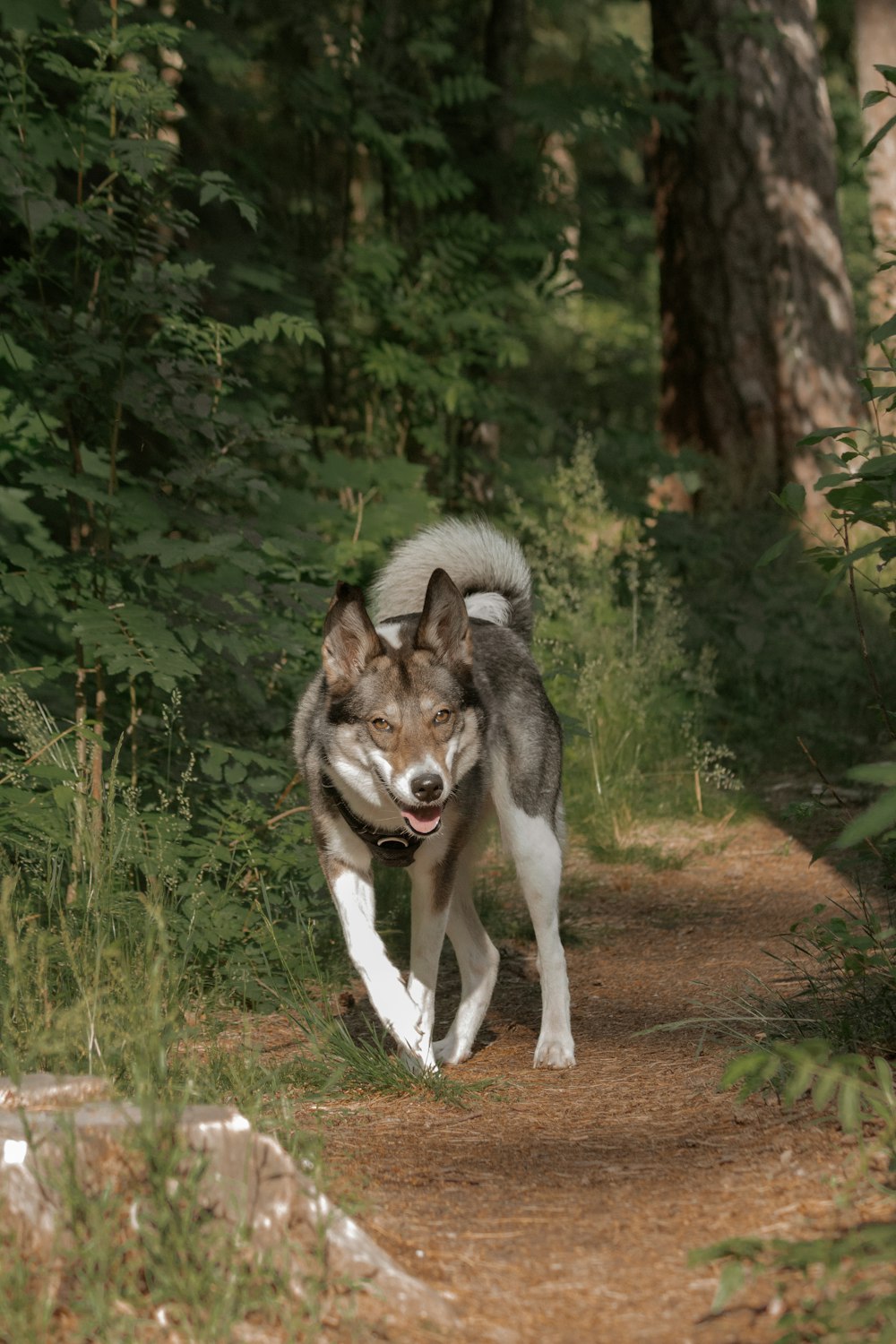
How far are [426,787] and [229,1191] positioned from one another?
181 centimetres

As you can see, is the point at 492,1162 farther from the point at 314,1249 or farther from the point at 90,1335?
the point at 90,1335

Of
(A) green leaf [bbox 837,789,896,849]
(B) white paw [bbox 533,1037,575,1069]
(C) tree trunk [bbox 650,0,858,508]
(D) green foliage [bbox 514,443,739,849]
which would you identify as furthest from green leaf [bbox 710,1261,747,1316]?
(C) tree trunk [bbox 650,0,858,508]

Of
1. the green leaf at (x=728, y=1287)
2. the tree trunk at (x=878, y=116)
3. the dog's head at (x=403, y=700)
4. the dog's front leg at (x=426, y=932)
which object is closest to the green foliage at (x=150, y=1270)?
the green leaf at (x=728, y=1287)

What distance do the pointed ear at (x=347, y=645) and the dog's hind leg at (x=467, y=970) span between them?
31.9 inches

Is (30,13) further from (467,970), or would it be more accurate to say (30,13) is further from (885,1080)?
(885,1080)

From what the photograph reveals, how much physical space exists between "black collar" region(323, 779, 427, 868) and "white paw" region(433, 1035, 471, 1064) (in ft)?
Result: 2.28

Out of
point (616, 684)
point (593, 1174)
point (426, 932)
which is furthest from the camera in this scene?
point (616, 684)

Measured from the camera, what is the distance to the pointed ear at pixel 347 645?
4.76 metres

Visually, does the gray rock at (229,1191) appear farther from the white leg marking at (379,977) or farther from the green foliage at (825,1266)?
the white leg marking at (379,977)

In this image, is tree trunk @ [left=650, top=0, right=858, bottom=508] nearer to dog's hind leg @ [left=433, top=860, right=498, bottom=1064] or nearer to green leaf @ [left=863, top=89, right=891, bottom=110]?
dog's hind leg @ [left=433, top=860, right=498, bottom=1064]

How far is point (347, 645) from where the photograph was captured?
4.84 metres

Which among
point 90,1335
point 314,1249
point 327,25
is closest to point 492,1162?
point 314,1249

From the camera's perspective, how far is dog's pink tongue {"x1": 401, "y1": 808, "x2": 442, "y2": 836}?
4473mm

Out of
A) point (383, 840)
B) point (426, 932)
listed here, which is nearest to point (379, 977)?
point (426, 932)
